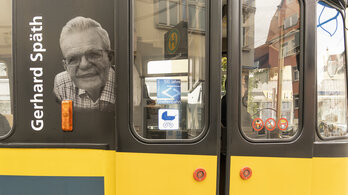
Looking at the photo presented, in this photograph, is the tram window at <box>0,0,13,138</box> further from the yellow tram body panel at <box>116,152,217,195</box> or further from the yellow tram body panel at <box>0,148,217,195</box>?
the yellow tram body panel at <box>116,152,217,195</box>

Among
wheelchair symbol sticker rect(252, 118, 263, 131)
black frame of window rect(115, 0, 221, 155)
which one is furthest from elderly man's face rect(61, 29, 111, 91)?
wheelchair symbol sticker rect(252, 118, 263, 131)

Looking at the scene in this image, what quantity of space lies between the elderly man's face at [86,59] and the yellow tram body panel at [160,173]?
55 centimetres

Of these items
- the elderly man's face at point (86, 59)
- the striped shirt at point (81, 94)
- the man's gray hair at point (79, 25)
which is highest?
the man's gray hair at point (79, 25)

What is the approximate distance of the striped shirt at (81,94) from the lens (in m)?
1.51

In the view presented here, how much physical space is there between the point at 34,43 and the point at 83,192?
1101 millimetres

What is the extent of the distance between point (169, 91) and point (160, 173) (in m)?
0.58

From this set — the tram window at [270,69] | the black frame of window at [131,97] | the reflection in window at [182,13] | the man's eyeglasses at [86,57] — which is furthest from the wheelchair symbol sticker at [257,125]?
the man's eyeglasses at [86,57]

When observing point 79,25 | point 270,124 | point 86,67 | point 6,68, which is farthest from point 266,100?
point 6,68

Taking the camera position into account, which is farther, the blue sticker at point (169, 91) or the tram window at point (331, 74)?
the tram window at point (331, 74)

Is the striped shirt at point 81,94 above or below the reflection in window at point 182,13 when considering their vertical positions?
below

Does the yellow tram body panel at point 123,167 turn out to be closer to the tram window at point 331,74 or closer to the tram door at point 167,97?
the tram door at point 167,97

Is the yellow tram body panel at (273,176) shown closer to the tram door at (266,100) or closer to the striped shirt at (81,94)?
the tram door at (266,100)

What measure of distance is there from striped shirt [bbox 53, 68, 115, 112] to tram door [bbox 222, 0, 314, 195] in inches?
32.7

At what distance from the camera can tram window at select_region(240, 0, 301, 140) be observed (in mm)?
1562
